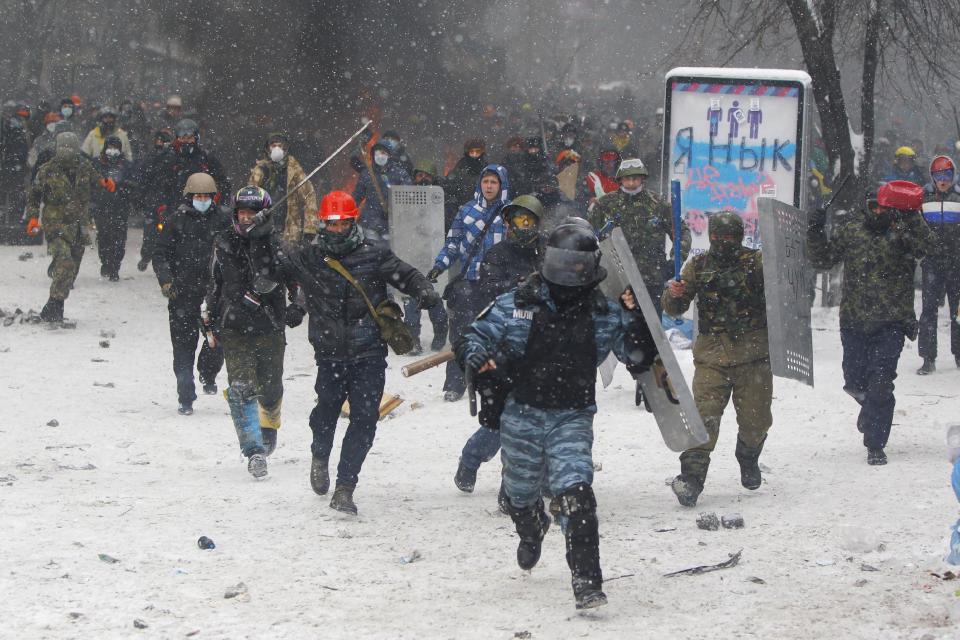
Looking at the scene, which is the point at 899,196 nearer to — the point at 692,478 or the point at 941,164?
the point at 692,478

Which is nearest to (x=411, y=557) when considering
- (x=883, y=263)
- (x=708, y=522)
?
(x=708, y=522)

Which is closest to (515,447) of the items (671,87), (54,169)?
(671,87)

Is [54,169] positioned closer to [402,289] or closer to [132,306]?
[132,306]

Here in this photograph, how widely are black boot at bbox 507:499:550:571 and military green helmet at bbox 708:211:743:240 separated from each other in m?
2.20

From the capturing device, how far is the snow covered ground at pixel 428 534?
5.39 m

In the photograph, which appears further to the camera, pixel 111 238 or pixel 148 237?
pixel 148 237

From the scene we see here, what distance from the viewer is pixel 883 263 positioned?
27.5 feet

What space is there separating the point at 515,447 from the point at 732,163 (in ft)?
22.4

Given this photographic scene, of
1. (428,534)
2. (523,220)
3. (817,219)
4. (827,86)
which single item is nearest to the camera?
(428,534)

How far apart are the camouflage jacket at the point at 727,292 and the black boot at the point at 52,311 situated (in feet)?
27.3

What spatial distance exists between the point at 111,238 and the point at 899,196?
1094 cm

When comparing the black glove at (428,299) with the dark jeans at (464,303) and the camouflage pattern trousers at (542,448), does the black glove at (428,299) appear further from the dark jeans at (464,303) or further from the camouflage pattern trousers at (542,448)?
the dark jeans at (464,303)

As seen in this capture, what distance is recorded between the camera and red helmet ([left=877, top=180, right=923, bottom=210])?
8297mm

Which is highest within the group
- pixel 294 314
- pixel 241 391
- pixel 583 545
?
pixel 294 314
